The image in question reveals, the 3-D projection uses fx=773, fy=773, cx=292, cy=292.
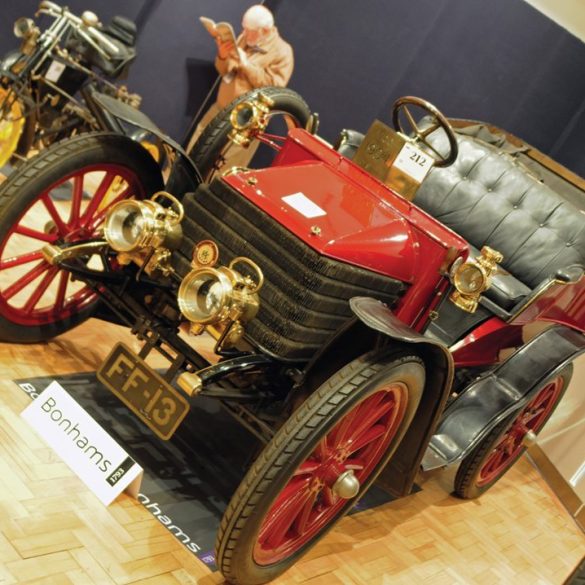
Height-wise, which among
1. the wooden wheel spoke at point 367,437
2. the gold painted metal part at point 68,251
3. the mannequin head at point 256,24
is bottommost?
the gold painted metal part at point 68,251

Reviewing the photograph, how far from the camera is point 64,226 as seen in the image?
2.83m

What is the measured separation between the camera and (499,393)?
316 centimetres

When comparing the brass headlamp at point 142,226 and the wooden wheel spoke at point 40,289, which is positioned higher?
the brass headlamp at point 142,226

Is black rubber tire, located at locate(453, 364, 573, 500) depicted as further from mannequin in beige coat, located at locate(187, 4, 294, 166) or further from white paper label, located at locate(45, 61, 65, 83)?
white paper label, located at locate(45, 61, 65, 83)

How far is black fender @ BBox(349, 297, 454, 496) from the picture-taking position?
7.12 feet

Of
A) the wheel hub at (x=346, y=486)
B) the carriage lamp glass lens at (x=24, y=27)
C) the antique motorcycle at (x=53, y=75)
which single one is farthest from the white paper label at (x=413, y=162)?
the carriage lamp glass lens at (x=24, y=27)

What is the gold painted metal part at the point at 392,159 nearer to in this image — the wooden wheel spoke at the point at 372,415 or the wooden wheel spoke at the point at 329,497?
the wooden wheel spoke at the point at 372,415

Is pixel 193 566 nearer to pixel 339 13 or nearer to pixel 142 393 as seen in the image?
pixel 142 393

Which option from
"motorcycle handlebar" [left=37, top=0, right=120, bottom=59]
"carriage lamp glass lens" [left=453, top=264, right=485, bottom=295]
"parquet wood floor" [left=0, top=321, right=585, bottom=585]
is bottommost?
"parquet wood floor" [left=0, top=321, right=585, bottom=585]

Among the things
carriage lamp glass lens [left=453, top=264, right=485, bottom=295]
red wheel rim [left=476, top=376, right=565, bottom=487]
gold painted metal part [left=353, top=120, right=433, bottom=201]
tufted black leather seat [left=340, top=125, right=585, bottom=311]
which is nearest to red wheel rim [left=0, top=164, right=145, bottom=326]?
gold painted metal part [left=353, top=120, right=433, bottom=201]

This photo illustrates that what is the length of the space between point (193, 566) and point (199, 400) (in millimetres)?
1030

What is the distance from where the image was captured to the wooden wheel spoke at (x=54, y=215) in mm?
2725

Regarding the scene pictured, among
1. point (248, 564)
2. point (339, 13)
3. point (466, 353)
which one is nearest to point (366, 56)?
point (339, 13)

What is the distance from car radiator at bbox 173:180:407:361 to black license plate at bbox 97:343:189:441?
294 mm
